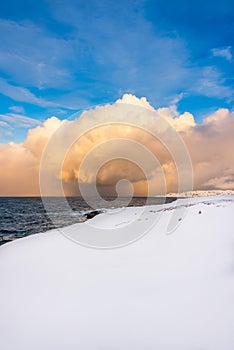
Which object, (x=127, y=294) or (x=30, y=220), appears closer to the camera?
(x=127, y=294)

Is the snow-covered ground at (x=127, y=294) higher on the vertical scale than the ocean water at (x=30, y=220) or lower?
higher

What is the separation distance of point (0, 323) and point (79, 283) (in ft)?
8.52

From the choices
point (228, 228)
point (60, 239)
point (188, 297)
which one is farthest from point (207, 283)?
point (60, 239)

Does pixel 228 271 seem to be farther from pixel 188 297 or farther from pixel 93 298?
pixel 93 298

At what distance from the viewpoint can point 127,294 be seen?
24.3 feet

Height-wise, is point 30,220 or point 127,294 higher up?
point 127,294

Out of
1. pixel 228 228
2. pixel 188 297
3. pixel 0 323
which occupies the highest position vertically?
pixel 228 228

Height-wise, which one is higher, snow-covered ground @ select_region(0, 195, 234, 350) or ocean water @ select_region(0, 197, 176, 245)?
snow-covered ground @ select_region(0, 195, 234, 350)

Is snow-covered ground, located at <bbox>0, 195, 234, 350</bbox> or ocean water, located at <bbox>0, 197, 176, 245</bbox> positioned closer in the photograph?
snow-covered ground, located at <bbox>0, 195, 234, 350</bbox>

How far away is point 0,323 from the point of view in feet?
21.9

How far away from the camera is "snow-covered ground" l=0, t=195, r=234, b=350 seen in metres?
5.64

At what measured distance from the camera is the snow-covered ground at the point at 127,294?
5.64 m

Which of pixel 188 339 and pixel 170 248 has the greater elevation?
pixel 170 248

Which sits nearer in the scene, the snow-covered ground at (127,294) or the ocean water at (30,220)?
the snow-covered ground at (127,294)
